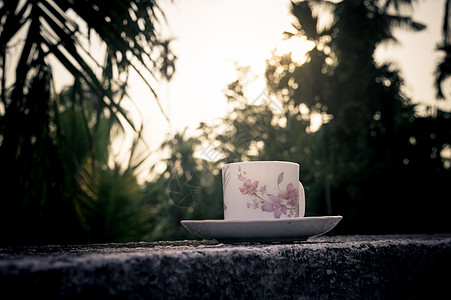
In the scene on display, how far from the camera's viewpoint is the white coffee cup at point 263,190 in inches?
24.0

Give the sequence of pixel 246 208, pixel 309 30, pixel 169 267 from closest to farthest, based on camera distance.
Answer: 1. pixel 169 267
2. pixel 246 208
3. pixel 309 30

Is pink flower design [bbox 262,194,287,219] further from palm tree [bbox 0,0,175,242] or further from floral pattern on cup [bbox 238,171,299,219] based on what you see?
palm tree [bbox 0,0,175,242]

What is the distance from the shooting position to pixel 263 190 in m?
0.61

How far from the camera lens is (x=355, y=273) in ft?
1.44

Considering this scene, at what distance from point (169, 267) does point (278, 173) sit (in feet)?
1.12

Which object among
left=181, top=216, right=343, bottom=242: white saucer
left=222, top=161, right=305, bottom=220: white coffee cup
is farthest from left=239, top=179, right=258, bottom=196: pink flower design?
left=181, top=216, right=343, bottom=242: white saucer

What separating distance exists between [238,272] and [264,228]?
12 cm

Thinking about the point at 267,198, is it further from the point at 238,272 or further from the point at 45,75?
the point at 45,75

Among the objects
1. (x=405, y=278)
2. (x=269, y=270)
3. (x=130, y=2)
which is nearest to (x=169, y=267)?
(x=269, y=270)

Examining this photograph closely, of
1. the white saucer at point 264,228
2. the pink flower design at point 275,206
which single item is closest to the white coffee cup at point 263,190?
the pink flower design at point 275,206

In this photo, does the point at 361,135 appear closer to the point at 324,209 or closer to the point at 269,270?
the point at 324,209

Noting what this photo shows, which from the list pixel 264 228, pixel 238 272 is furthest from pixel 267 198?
pixel 238 272

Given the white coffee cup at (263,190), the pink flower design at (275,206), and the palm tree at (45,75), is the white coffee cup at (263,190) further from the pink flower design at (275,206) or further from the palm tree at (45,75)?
the palm tree at (45,75)

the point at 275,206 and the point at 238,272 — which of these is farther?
the point at 275,206
